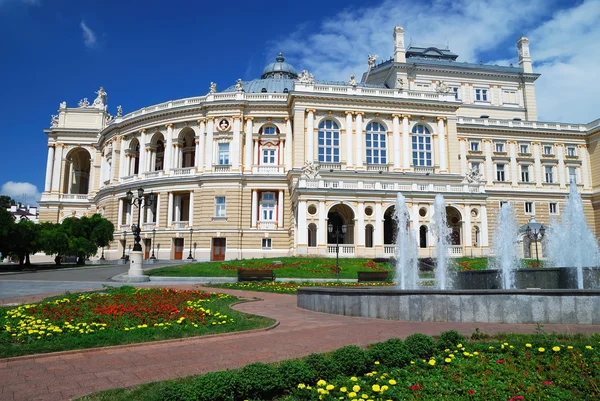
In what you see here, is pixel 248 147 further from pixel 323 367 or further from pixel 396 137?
pixel 323 367

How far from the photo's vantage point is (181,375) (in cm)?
A: 723

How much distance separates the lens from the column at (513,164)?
197 ft

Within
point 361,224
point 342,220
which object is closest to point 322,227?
point 361,224

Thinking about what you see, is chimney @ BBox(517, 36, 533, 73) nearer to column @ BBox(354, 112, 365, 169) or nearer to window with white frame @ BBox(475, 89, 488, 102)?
window with white frame @ BBox(475, 89, 488, 102)

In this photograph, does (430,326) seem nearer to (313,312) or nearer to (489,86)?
(313,312)

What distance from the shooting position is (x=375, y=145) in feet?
170

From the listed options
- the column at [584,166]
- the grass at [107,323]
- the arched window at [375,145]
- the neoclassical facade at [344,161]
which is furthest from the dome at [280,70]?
the grass at [107,323]

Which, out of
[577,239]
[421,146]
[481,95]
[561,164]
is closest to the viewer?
[577,239]

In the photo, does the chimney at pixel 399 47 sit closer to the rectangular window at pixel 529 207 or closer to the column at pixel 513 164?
the column at pixel 513 164

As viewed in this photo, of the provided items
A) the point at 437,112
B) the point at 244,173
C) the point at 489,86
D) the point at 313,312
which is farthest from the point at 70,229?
the point at 489,86

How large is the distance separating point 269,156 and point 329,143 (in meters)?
8.02

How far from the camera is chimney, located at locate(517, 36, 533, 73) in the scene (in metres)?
65.9

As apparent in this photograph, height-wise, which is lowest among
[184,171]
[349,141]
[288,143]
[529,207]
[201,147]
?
[529,207]

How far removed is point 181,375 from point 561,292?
1009 centimetres
